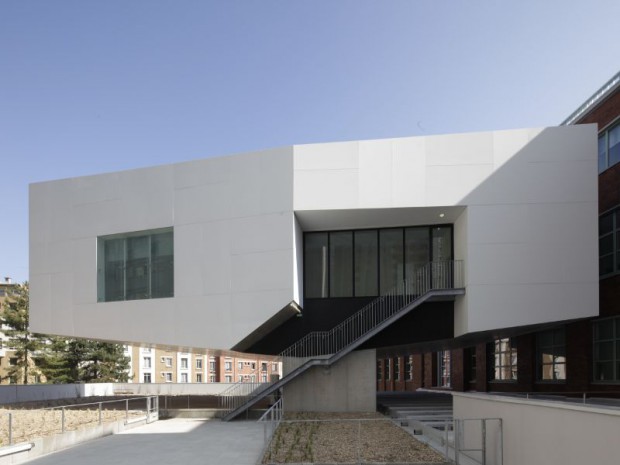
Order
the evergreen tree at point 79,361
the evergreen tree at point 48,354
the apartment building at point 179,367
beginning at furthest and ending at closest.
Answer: the apartment building at point 179,367 → the evergreen tree at point 79,361 → the evergreen tree at point 48,354

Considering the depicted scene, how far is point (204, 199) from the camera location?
77.8ft

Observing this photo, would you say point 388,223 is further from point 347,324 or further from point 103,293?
point 103,293

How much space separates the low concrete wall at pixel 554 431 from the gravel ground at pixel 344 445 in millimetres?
2521

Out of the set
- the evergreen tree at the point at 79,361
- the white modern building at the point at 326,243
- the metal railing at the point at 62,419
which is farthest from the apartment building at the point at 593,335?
the evergreen tree at the point at 79,361

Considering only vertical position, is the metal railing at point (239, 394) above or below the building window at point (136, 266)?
below

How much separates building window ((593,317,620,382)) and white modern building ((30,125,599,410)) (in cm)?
269

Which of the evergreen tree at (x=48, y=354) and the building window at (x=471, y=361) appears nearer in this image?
the building window at (x=471, y=361)

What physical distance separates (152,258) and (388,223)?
32.8 feet

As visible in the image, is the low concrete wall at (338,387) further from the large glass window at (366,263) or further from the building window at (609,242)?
the building window at (609,242)

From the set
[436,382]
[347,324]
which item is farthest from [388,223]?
[436,382]

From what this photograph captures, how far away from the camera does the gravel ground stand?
13.5 meters

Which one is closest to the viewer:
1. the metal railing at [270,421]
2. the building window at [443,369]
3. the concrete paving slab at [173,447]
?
the concrete paving slab at [173,447]

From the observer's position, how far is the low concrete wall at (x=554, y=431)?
26.7 ft

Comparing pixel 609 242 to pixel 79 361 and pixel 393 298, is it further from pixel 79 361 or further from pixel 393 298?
pixel 79 361
